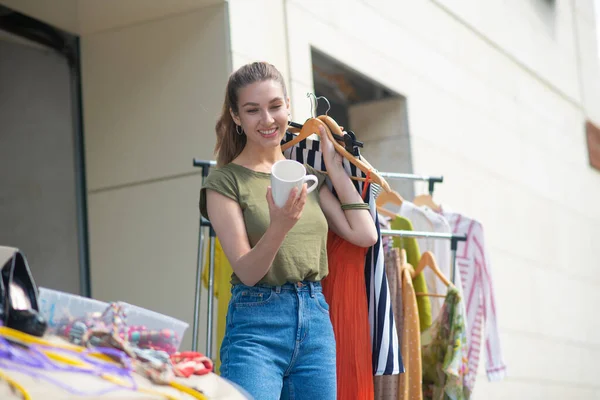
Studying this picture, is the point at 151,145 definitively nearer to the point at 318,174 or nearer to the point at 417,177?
the point at 417,177

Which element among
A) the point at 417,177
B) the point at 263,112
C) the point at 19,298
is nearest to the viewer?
the point at 19,298

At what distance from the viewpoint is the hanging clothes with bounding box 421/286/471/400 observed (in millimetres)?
3508

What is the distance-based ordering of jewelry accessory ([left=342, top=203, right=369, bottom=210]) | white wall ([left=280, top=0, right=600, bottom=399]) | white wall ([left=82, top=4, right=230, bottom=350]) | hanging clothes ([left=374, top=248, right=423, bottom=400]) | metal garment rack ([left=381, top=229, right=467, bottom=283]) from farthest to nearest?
1. white wall ([left=280, top=0, right=600, bottom=399])
2. white wall ([left=82, top=4, right=230, bottom=350])
3. metal garment rack ([left=381, top=229, right=467, bottom=283])
4. hanging clothes ([left=374, top=248, right=423, bottom=400])
5. jewelry accessory ([left=342, top=203, right=369, bottom=210])

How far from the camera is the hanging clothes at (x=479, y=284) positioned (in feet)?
14.2

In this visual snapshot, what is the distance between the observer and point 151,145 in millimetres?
4316

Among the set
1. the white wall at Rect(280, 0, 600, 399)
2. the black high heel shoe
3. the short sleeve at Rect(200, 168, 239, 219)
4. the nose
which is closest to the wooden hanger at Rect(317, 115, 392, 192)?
the nose

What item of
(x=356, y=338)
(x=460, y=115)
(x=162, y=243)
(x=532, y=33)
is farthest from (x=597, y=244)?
(x=356, y=338)

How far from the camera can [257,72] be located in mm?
2584

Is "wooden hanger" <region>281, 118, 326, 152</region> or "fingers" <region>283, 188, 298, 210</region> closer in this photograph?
"fingers" <region>283, 188, 298, 210</region>

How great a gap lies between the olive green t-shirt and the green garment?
3.80ft

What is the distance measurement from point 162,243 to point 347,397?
1.63 metres

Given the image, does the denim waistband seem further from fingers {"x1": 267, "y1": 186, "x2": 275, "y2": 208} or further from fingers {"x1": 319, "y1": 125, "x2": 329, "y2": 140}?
fingers {"x1": 319, "y1": 125, "x2": 329, "y2": 140}

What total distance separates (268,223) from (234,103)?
1.24ft

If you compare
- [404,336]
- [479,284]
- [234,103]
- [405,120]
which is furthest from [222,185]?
[405,120]
